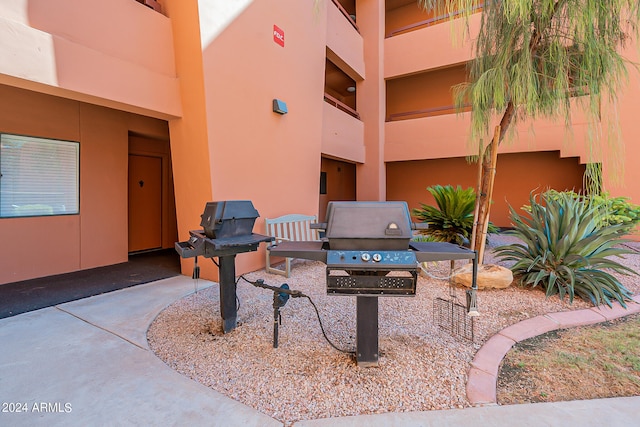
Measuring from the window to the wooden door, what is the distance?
3.79 ft

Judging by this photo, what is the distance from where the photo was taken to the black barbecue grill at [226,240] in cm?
227

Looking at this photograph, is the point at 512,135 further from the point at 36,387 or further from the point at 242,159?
the point at 36,387

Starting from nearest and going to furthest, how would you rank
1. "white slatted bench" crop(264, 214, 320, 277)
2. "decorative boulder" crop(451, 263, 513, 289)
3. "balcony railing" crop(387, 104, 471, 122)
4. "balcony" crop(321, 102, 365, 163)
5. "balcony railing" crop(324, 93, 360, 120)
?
"decorative boulder" crop(451, 263, 513, 289) < "white slatted bench" crop(264, 214, 320, 277) < "balcony" crop(321, 102, 365, 163) < "balcony railing" crop(324, 93, 360, 120) < "balcony railing" crop(387, 104, 471, 122)

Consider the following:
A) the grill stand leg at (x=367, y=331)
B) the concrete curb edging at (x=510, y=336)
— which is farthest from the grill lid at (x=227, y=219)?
the concrete curb edging at (x=510, y=336)

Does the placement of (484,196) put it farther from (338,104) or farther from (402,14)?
(402,14)

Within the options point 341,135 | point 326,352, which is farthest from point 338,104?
point 326,352

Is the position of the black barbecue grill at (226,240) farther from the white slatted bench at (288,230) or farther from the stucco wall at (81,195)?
the stucco wall at (81,195)

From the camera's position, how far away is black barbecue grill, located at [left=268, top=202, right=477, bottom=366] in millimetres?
1682

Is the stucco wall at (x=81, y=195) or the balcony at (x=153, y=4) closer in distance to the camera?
the balcony at (x=153, y=4)

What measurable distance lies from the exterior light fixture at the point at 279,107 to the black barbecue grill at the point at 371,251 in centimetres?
342

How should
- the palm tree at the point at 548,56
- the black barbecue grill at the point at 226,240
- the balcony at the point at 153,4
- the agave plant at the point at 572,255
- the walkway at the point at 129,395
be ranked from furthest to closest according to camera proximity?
the balcony at the point at 153,4 < the agave plant at the point at 572,255 < the palm tree at the point at 548,56 < the black barbecue grill at the point at 226,240 < the walkway at the point at 129,395

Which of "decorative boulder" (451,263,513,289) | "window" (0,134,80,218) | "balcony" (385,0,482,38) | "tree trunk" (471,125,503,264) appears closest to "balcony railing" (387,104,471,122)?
"balcony" (385,0,482,38)

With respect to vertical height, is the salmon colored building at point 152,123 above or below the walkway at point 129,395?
above

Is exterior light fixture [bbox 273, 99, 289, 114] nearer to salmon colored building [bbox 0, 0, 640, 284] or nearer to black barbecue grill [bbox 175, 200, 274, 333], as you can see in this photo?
salmon colored building [bbox 0, 0, 640, 284]
